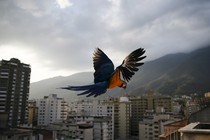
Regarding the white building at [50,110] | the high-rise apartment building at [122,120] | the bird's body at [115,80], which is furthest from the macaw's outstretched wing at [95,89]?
the white building at [50,110]

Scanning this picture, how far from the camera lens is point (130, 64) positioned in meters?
5.45

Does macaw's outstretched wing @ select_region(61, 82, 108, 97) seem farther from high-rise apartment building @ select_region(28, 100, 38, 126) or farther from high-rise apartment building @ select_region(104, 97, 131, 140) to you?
high-rise apartment building @ select_region(28, 100, 38, 126)

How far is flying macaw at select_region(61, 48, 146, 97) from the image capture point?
5.32 metres

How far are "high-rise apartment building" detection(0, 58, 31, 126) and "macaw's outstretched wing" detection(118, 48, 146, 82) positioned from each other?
49.0 m

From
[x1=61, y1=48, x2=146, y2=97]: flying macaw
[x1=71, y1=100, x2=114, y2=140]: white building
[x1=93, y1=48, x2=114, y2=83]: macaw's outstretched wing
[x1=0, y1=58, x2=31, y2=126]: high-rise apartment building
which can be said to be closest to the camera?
[x1=61, y1=48, x2=146, y2=97]: flying macaw

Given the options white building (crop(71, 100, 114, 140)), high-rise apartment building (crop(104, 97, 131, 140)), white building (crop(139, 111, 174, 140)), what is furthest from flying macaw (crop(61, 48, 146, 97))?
high-rise apartment building (crop(104, 97, 131, 140))

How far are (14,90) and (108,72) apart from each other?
51543 millimetres

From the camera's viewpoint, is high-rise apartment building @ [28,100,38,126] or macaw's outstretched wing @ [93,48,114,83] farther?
high-rise apartment building @ [28,100,38,126]

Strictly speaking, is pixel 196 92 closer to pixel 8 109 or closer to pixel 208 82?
pixel 208 82

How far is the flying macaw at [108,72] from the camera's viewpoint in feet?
17.4

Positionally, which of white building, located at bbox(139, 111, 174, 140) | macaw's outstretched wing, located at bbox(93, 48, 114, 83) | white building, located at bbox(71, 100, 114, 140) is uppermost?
macaw's outstretched wing, located at bbox(93, 48, 114, 83)

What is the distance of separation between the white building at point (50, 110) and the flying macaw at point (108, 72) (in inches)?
2318

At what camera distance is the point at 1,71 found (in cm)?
5172

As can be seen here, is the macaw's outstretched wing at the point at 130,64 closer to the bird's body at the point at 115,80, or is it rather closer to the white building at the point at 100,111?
the bird's body at the point at 115,80
